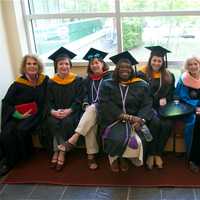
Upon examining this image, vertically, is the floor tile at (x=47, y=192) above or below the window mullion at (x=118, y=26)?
below

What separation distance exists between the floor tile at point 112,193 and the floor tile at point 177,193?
0.31 metres

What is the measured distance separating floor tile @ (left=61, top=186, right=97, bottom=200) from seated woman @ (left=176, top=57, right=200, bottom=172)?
0.91m

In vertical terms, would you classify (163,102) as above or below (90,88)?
below

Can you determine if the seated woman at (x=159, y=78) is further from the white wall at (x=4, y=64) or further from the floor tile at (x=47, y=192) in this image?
the white wall at (x=4, y=64)

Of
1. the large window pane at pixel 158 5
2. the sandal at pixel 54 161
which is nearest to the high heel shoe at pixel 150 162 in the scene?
the sandal at pixel 54 161

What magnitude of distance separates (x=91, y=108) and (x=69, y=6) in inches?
52.8

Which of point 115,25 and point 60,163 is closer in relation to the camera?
point 60,163

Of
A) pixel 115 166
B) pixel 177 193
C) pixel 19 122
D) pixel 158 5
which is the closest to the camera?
pixel 177 193

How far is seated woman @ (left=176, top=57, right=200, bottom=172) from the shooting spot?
2.66 m

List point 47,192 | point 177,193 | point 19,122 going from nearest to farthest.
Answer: point 177,193, point 47,192, point 19,122

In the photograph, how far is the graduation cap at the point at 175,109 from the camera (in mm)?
2736

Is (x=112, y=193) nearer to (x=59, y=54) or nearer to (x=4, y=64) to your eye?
(x=59, y=54)

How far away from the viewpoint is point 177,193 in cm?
244

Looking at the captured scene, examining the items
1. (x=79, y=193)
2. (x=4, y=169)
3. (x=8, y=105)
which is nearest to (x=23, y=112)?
(x=8, y=105)
